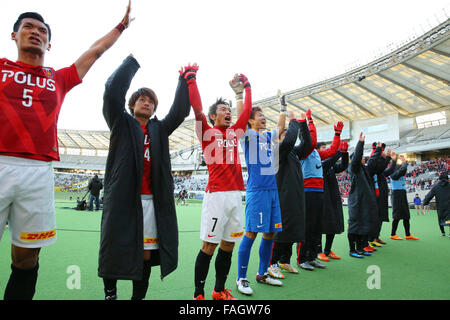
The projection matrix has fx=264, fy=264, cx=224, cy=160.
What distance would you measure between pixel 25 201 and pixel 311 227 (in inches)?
133

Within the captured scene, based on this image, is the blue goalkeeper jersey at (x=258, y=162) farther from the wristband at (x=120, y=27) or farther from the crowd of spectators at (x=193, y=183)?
the crowd of spectators at (x=193, y=183)

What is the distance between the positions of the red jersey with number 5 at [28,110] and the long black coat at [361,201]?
463cm

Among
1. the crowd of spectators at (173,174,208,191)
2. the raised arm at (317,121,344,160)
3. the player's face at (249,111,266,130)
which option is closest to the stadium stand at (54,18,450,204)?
the crowd of spectators at (173,174,208,191)

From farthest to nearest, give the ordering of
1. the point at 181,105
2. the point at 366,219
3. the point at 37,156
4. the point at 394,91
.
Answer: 1. the point at 394,91
2. the point at 366,219
3. the point at 181,105
4. the point at 37,156

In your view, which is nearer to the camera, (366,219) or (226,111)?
(226,111)

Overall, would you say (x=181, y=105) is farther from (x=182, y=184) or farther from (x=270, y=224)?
(x=182, y=184)

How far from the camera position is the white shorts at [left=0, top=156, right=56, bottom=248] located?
1.44 m

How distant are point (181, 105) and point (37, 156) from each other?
1022mm

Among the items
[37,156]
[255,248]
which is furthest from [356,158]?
[37,156]

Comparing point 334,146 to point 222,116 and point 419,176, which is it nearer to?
point 222,116

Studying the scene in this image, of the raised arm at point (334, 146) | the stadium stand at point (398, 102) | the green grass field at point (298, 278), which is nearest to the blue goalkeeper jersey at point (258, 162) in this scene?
the green grass field at point (298, 278)

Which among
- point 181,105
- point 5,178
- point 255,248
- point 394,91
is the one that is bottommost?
point 255,248

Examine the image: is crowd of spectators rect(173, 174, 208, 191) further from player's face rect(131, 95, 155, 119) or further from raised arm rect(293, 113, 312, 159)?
player's face rect(131, 95, 155, 119)
